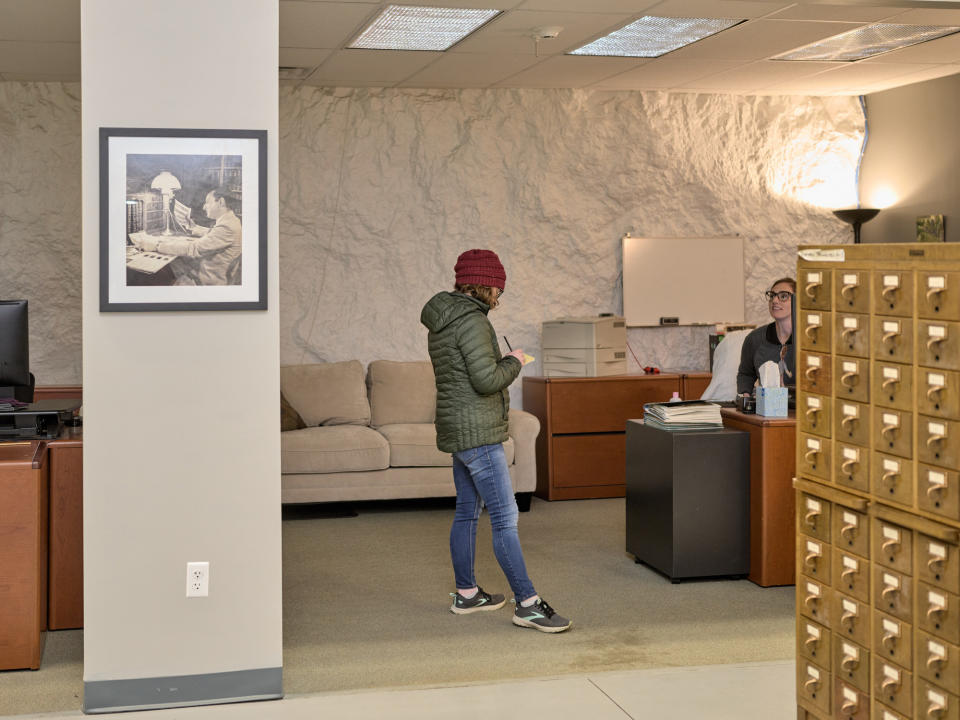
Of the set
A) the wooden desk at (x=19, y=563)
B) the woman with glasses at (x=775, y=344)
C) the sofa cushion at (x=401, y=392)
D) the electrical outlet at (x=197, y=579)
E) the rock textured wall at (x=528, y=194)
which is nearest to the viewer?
the electrical outlet at (x=197, y=579)

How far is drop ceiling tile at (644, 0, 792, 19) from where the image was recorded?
17.2ft

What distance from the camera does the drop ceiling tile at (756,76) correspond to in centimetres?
700

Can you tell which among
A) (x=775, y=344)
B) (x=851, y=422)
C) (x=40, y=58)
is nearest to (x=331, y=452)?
(x=775, y=344)

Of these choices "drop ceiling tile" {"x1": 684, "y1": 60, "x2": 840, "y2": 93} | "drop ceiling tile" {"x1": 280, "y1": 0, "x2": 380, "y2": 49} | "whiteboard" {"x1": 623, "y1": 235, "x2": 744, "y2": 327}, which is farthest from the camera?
"whiteboard" {"x1": 623, "y1": 235, "x2": 744, "y2": 327}

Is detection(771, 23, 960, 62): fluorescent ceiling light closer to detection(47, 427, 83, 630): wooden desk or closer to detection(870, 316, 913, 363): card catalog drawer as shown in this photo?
detection(870, 316, 913, 363): card catalog drawer

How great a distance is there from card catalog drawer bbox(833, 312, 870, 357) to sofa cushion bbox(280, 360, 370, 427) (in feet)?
15.1

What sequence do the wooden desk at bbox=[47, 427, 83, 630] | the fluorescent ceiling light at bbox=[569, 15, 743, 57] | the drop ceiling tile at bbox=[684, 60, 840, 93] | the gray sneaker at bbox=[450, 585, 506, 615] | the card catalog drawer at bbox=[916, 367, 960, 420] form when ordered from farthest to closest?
1. the drop ceiling tile at bbox=[684, 60, 840, 93]
2. the fluorescent ceiling light at bbox=[569, 15, 743, 57]
3. the gray sneaker at bbox=[450, 585, 506, 615]
4. the wooden desk at bbox=[47, 427, 83, 630]
5. the card catalog drawer at bbox=[916, 367, 960, 420]

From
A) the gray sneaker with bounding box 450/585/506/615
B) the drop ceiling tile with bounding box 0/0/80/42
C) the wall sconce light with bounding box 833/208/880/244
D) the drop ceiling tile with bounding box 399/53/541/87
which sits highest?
the drop ceiling tile with bounding box 399/53/541/87

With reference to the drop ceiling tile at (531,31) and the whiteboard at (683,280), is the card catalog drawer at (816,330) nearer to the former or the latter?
the drop ceiling tile at (531,31)

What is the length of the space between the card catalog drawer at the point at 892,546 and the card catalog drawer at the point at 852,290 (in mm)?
561

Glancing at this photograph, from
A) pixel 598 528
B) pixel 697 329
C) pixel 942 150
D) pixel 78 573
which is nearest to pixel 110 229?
pixel 78 573

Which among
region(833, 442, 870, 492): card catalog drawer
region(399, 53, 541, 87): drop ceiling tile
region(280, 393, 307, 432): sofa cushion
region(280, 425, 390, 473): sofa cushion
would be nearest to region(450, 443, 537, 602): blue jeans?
region(833, 442, 870, 492): card catalog drawer

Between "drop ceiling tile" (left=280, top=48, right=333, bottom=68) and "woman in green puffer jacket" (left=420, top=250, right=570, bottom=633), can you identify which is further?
"drop ceiling tile" (left=280, top=48, right=333, bottom=68)

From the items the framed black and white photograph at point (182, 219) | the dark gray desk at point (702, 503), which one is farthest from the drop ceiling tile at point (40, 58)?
the dark gray desk at point (702, 503)
